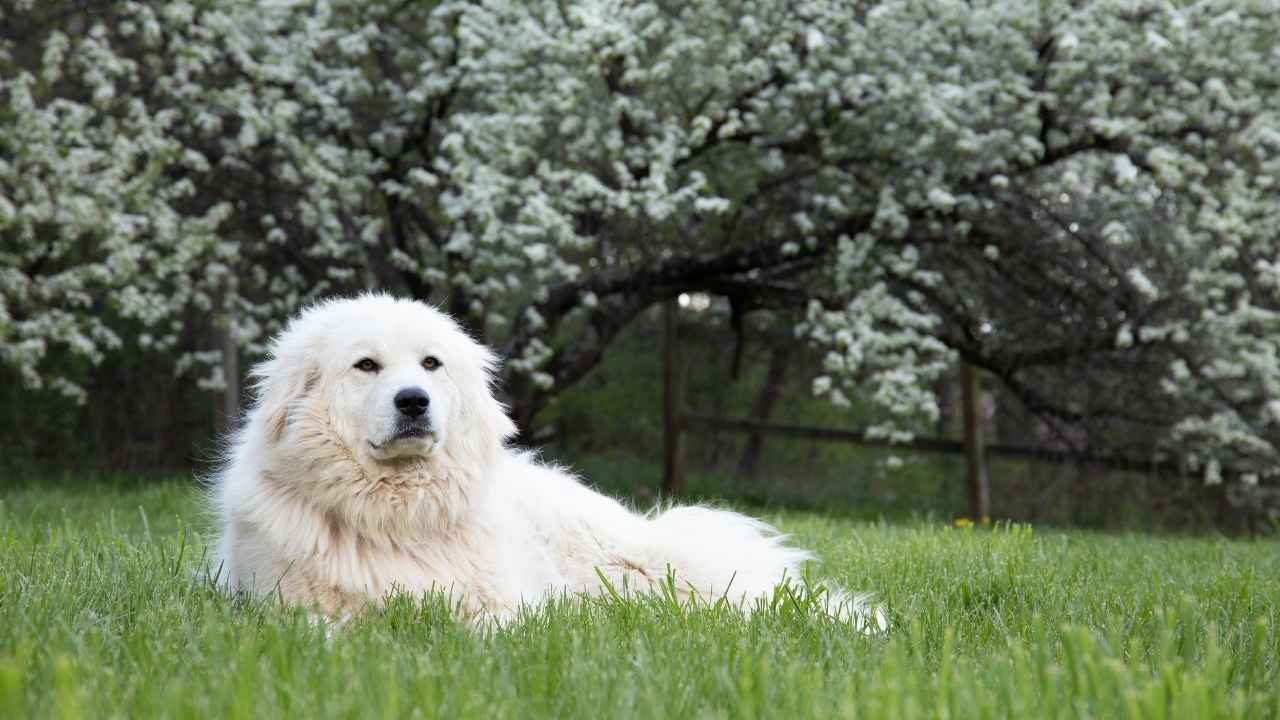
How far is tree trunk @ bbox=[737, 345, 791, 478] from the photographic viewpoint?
1204 cm

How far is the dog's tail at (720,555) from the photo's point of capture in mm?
3791

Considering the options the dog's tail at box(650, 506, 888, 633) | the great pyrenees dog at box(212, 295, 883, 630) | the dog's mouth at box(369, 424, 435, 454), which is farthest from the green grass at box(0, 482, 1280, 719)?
the dog's mouth at box(369, 424, 435, 454)

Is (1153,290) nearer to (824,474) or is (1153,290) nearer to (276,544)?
(824,474)

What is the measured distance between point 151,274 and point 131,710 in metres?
7.36

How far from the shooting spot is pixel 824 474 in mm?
11609

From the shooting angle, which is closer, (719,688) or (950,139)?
(719,688)

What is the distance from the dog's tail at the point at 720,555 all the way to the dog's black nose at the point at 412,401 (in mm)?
959

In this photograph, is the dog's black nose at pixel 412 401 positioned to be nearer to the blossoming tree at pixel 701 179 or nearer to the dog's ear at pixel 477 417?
the dog's ear at pixel 477 417

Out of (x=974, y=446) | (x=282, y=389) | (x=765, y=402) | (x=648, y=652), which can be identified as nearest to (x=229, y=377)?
(x=765, y=402)

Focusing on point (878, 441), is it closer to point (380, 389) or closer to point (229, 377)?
point (229, 377)

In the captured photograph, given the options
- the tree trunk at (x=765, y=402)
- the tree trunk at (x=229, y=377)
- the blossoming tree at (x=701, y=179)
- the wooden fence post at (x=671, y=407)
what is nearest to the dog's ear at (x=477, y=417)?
the blossoming tree at (x=701, y=179)

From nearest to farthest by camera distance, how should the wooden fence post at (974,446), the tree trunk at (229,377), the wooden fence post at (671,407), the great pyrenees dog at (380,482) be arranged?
the great pyrenees dog at (380,482) < the tree trunk at (229,377) < the wooden fence post at (974,446) < the wooden fence post at (671,407)

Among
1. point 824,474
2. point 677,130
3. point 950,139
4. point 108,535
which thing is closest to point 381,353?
point 108,535

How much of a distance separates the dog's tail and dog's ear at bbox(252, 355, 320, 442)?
1.25 m
